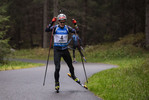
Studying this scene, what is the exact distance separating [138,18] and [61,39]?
26.4 m

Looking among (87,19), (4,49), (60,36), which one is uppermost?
(87,19)

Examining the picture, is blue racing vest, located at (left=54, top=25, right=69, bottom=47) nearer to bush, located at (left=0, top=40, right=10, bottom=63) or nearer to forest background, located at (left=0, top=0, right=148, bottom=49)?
bush, located at (left=0, top=40, right=10, bottom=63)

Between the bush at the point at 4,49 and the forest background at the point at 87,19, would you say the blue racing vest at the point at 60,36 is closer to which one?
the bush at the point at 4,49

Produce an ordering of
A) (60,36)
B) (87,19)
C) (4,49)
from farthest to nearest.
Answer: (87,19) < (4,49) < (60,36)

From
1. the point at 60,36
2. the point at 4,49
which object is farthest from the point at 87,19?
the point at 60,36

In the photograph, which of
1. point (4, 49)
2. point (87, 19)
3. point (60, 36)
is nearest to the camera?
point (60, 36)

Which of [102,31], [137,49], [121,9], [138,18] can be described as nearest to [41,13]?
[102,31]

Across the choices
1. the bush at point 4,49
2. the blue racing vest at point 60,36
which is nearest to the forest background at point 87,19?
the bush at point 4,49

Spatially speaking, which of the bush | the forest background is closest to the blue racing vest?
the bush

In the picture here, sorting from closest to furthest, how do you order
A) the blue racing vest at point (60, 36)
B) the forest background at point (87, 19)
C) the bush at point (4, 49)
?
the blue racing vest at point (60, 36) < the bush at point (4, 49) < the forest background at point (87, 19)

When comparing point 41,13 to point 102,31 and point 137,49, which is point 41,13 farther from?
point 137,49

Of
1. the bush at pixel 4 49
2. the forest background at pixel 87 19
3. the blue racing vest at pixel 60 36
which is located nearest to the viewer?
the blue racing vest at pixel 60 36

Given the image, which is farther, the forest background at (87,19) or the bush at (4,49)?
the forest background at (87,19)

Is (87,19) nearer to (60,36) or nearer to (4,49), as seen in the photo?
(4,49)
